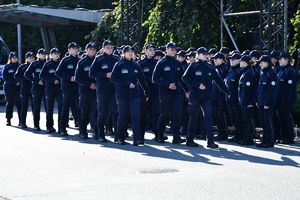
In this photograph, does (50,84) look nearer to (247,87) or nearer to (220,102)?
(220,102)

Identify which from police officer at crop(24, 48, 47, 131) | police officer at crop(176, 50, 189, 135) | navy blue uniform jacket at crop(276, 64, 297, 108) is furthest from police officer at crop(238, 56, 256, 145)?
police officer at crop(24, 48, 47, 131)

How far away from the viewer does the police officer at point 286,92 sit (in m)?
14.0

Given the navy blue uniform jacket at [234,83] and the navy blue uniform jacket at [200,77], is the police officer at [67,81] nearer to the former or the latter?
the navy blue uniform jacket at [200,77]

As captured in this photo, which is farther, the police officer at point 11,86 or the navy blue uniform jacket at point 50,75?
the police officer at point 11,86

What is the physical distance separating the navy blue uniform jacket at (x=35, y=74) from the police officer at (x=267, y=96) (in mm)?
5926

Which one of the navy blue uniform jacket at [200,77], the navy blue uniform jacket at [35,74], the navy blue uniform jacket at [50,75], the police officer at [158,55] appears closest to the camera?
the navy blue uniform jacket at [200,77]

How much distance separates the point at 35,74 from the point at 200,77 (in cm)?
516

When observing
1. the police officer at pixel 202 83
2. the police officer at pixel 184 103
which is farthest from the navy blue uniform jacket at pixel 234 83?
the police officer at pixel 184 103

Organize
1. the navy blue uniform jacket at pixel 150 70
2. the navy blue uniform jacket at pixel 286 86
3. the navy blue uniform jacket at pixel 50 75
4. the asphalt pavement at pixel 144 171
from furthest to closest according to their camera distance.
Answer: the navy blue uniform jacket at pixel 50 75
the navy blue uniform jacket at pixel 150 70
the navy blue uniform jacket at pixel 286 86
the asphalt pavement at pixel 144 171

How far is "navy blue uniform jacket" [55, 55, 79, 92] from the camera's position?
51.8ft

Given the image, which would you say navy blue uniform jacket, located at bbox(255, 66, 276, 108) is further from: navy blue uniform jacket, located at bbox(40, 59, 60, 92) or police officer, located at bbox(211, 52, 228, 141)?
navy blue uniform jacket, located at bbox(40, 59, 60, 92)

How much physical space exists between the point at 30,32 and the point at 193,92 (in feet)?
86.2

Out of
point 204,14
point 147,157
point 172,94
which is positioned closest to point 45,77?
point 172,94

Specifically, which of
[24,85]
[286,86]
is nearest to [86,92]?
[24,85]
